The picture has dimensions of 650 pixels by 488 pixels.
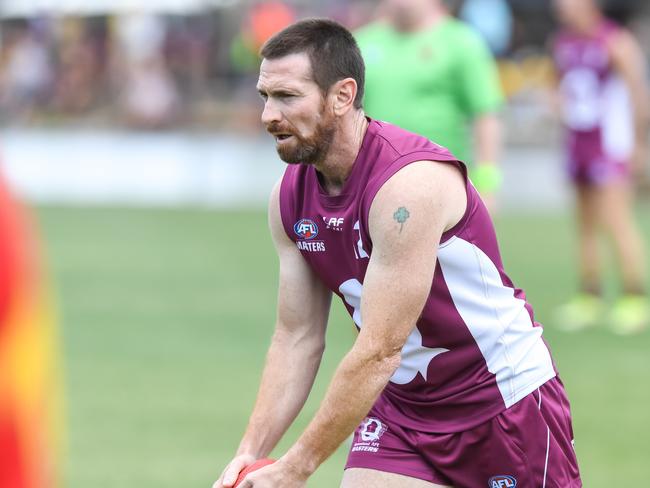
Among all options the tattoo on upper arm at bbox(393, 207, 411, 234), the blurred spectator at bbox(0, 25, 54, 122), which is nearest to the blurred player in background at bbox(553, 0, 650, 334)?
the tattoo on upper arm at bbox(393, 207, 411, 234)

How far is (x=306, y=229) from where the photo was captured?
13.7 feet

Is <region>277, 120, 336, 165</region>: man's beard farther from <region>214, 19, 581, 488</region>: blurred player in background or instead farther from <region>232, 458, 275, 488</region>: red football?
<region>232, 458, 275, 488</region>: red football

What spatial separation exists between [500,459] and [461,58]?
361cm

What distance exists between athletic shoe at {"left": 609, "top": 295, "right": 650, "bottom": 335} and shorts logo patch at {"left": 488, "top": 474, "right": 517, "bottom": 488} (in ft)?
21.4

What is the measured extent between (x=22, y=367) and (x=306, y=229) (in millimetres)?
2247

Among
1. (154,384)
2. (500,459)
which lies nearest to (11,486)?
(500,459)

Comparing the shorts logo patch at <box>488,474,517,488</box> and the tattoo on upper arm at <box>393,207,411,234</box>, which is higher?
the tattoo on upper arm at <box>393,207,411,234</box>

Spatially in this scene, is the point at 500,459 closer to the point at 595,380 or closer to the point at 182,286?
the point at 595,380

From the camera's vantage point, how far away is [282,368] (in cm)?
441

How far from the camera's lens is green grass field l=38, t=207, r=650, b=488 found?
23.3 feet

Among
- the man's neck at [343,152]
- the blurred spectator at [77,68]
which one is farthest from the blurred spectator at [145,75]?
the man's neck at [343,152]

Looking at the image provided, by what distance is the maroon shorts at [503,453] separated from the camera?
4234mm

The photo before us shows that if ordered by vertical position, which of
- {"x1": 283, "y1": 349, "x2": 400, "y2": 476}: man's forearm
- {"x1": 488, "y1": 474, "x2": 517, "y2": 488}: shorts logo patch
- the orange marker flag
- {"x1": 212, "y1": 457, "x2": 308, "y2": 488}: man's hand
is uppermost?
the orange marker flag

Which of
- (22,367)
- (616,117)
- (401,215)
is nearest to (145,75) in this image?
(616,117)
